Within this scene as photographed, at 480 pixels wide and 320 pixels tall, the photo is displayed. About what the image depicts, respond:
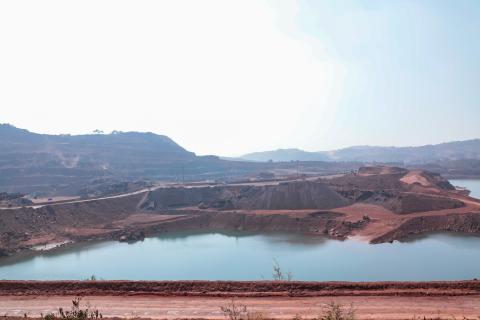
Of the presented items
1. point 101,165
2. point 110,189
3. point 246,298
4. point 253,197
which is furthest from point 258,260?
point 101,165

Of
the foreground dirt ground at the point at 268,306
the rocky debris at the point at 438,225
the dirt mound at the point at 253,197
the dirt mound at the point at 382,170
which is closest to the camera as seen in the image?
the foreground dirt ground at the point at 268,306

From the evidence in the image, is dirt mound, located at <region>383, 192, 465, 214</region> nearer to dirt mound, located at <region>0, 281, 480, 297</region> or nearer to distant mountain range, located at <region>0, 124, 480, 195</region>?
dirt mound, located at <region>0, 281, 480, 297</region>

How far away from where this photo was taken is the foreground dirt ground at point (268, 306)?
17969 millimetres

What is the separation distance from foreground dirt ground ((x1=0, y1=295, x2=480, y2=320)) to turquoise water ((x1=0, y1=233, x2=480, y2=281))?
12414 mm

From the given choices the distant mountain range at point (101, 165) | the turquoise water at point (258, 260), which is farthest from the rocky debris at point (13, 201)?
the turquoise water at point (258, 260)

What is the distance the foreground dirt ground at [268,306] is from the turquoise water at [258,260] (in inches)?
489

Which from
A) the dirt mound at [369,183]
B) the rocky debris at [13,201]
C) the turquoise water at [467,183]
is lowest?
the turquoise water at [467,183]

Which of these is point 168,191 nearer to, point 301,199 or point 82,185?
point 301,199

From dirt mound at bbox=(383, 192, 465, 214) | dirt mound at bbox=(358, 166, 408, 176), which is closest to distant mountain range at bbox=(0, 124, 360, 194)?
dirt mound at bbox=(358, 166, 408, 176)

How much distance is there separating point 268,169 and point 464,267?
364 feet

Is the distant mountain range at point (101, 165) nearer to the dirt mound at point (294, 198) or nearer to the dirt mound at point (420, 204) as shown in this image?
the dirt mound at point (294, 198)

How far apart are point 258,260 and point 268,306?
20.6m

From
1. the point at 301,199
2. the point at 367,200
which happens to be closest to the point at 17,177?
the point at 301,199

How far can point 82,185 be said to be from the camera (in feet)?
326
